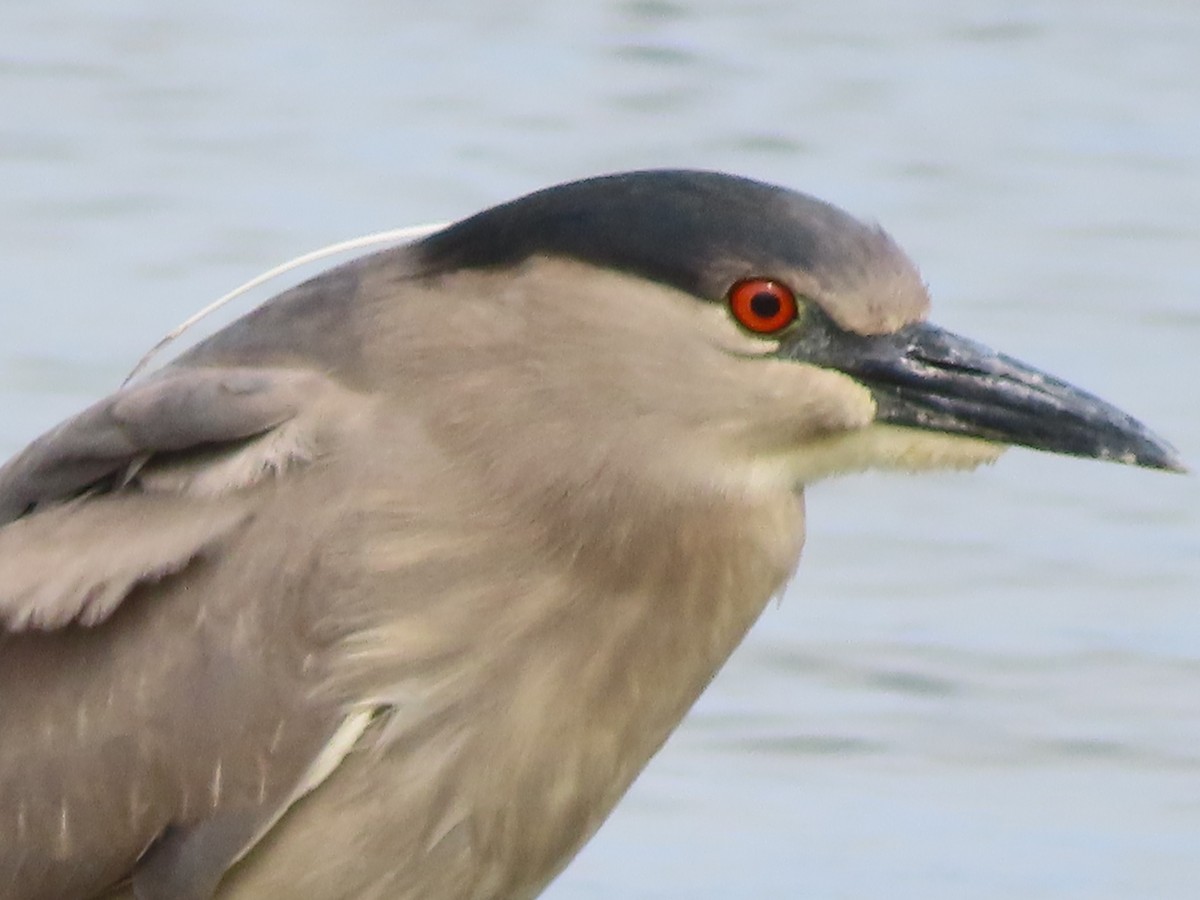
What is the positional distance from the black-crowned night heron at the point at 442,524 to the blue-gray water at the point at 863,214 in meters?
1.68

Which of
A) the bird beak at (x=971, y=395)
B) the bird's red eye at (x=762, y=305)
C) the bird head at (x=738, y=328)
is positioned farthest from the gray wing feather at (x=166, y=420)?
the bird beak at (x=971, y=395)

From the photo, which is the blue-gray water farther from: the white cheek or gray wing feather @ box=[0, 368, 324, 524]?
gray wing feather @ box=[0, 368, 324, 524]

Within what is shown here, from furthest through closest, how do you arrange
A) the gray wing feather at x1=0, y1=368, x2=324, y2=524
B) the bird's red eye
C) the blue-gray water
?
1. the blue-gray water
2. the gray wing feather at x1=0, y1=368, x2=324, y2=524
3. the bird's red eye

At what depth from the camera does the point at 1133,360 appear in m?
8.83

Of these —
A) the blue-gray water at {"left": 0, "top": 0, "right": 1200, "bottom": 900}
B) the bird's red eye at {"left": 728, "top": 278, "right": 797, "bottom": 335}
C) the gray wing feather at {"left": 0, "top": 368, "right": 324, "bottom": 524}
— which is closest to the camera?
the bird's red eye at {"left": 728, "top": 278, "right": 797, "bottom": 335}

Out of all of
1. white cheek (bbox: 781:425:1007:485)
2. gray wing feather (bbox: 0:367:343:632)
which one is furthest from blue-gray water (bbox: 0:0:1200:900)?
gray wing feather (bbox: 0:367:343:632)

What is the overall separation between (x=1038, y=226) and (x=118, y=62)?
10.4ft

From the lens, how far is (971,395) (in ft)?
16.5

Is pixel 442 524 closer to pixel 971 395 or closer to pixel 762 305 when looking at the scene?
pixel 762 305

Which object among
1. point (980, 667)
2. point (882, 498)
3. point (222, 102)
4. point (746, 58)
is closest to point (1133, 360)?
point (882, 498)

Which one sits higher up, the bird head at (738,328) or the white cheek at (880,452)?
the bird head at (738,328)

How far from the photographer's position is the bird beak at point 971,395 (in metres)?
4.94

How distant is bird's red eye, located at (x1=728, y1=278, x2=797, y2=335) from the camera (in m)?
4.87

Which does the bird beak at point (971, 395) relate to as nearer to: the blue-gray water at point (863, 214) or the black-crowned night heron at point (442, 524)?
the black-crowned night heron at point (442, 524)
